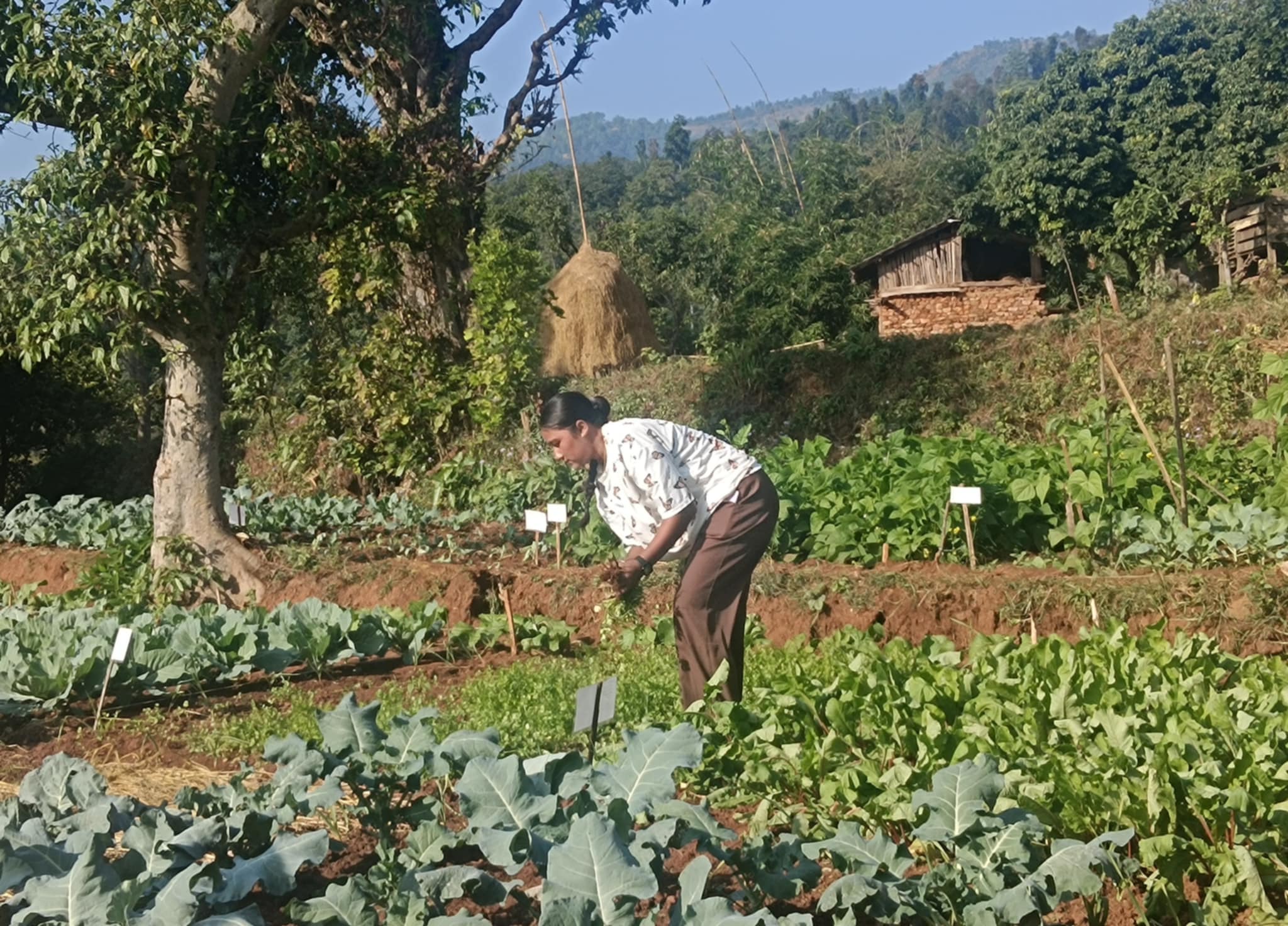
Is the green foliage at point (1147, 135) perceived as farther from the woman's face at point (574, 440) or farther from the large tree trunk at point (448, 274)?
the woman's face at point (574, 440)

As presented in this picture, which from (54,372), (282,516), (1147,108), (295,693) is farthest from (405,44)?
(1147,108)

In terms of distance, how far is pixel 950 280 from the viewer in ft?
91.7

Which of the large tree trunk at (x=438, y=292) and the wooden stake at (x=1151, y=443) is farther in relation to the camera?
the large tree trunk at (x=438, y=292)

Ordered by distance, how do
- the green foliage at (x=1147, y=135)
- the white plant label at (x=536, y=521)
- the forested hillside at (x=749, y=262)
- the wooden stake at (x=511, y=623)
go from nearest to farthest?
1. the wooden stake at (x=511, y=623)
2. the white plant label at (x=536, y=521)
3. the forested hillside at (x=749, y=262)
4. the green foliage at (x=1147, y=135)

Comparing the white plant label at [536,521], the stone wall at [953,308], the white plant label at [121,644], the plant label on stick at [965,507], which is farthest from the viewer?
the stone wall at [953,308]

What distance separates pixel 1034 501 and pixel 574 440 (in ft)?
13.8

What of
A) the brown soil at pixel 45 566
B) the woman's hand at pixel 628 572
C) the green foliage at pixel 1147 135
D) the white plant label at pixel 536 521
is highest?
the green foliage at pixel 1147 135

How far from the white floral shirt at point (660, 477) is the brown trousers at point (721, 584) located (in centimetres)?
6

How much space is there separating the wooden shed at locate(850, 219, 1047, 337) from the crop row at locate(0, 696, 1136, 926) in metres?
18.8

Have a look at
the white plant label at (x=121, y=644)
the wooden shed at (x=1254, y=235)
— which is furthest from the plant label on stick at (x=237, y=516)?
the wooden shed at (x=1254, y=235)

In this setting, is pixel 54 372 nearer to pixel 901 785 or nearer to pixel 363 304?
pixel 363 304

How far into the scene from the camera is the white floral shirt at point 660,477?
15.8 feet

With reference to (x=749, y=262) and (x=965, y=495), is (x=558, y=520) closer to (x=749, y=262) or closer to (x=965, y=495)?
(x=965, y=495)

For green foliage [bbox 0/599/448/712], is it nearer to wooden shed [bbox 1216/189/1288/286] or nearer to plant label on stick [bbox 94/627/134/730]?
plant label on stick [bbox 94/627/134/730]
